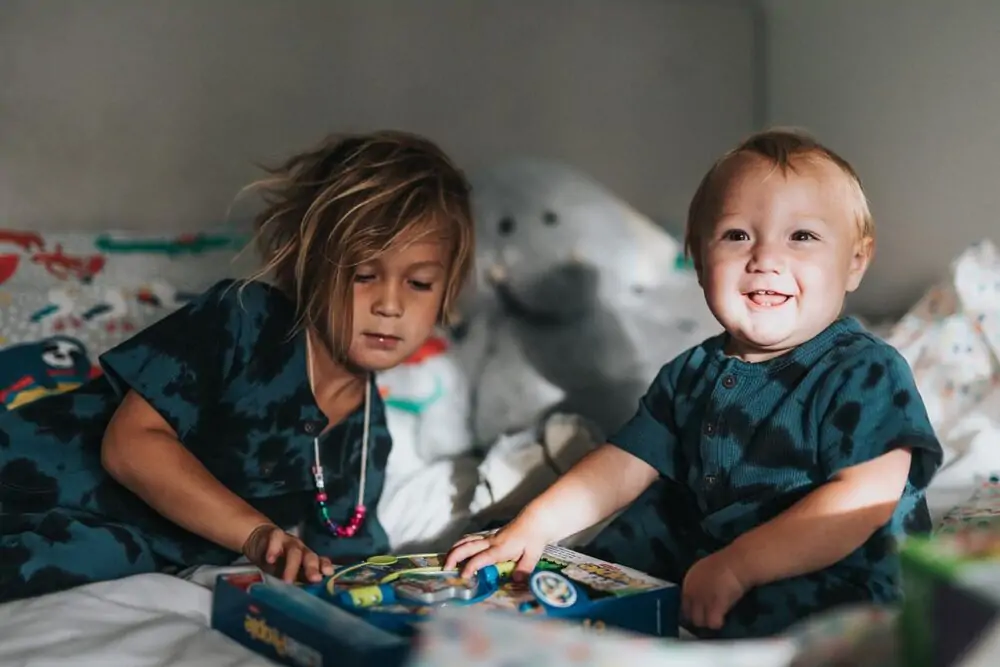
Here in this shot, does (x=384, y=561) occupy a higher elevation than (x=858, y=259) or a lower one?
lower

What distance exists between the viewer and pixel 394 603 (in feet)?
2.61

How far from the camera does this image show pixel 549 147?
190cm

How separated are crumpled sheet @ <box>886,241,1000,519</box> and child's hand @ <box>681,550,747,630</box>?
314 millimetres

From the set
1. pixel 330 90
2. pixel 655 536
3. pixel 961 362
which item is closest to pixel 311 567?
pixel 655 536

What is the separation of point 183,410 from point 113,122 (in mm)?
643

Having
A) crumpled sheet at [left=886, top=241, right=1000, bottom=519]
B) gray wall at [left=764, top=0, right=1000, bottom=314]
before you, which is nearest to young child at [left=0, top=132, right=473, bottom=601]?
crumpled sheet at [left=886, top=241, right=1000, bottom=519]

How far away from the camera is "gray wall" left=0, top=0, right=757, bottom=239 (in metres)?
1.58

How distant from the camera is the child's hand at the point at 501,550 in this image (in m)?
0.92

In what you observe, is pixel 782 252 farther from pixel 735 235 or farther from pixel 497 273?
pixel 497 273

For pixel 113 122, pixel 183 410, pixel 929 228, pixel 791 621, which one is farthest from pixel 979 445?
pixel 113 122

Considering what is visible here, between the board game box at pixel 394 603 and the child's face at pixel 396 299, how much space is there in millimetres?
324

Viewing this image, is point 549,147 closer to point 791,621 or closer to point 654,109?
point 654,109

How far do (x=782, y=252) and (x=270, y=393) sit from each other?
57cm

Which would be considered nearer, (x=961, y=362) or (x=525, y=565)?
(x=525, y=565)
